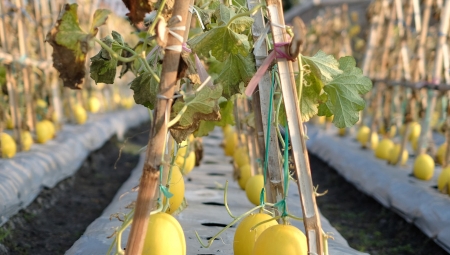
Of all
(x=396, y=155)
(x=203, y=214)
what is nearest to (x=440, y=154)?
(x=396, y=155)

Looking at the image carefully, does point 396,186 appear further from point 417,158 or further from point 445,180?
point 445,180

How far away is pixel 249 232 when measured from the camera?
1.83 m

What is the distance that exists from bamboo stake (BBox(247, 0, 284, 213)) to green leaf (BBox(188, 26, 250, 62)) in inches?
3.4

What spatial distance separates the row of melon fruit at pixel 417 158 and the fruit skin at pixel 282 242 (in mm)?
2474

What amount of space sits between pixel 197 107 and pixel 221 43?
25 centimetres

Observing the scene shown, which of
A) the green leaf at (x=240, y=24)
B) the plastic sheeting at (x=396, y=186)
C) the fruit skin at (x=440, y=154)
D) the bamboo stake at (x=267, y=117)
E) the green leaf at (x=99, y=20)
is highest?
the green leaf at (x=99, y=20)

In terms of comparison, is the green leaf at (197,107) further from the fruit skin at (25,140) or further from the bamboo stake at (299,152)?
the fruit skin at (25,140)

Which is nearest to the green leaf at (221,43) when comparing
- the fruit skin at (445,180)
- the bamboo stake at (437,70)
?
the fruit skin at (445,180)

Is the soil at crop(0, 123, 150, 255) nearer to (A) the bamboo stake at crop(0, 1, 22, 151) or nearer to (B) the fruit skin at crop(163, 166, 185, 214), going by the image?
(B) the fruit skin at crop(163, 166, 185, 214)

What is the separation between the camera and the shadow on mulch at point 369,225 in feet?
11.5

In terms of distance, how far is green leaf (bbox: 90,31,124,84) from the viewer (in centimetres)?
167

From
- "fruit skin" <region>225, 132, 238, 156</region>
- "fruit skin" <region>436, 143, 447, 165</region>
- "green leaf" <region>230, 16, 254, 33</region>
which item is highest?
"green leaf" <region>230, 16, 254, 33</region>

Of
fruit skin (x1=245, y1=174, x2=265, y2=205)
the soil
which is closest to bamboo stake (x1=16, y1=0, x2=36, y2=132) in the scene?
the soil

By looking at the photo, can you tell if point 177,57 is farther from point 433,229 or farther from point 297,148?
point 433,229
